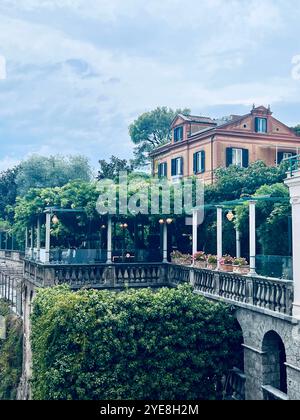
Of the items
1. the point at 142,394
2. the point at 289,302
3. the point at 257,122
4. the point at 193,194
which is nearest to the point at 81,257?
the point at 193,194

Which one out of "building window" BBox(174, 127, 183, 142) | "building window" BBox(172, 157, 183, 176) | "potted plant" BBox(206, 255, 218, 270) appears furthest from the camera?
"building window" BBox(174, 127, 183, 142)

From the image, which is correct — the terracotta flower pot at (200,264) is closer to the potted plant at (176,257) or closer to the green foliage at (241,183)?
the potted plant at (176,257)

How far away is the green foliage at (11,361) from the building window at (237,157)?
1629cm

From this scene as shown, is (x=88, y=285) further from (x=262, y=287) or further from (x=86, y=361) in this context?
(x=262, y=287)

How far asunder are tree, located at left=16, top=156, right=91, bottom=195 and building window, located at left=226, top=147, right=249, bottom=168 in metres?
22.2

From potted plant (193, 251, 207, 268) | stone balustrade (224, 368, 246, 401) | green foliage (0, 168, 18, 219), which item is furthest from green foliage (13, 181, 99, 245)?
green foliage (0, 168, 18, 219)

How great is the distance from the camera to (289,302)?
451 inches

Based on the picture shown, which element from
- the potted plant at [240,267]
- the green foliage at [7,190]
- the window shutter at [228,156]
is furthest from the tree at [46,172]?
the potted plant at [240,267]

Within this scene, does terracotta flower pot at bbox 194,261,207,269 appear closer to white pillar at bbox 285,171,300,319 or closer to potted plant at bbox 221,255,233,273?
potted plant at bbox 221,255,233,273

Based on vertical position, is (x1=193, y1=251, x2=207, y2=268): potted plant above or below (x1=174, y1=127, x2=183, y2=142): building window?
below

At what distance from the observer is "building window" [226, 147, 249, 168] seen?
30312 mm

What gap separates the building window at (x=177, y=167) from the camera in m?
34.1

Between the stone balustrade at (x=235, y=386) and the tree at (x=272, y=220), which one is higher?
the tree at (x=272, y=220)
